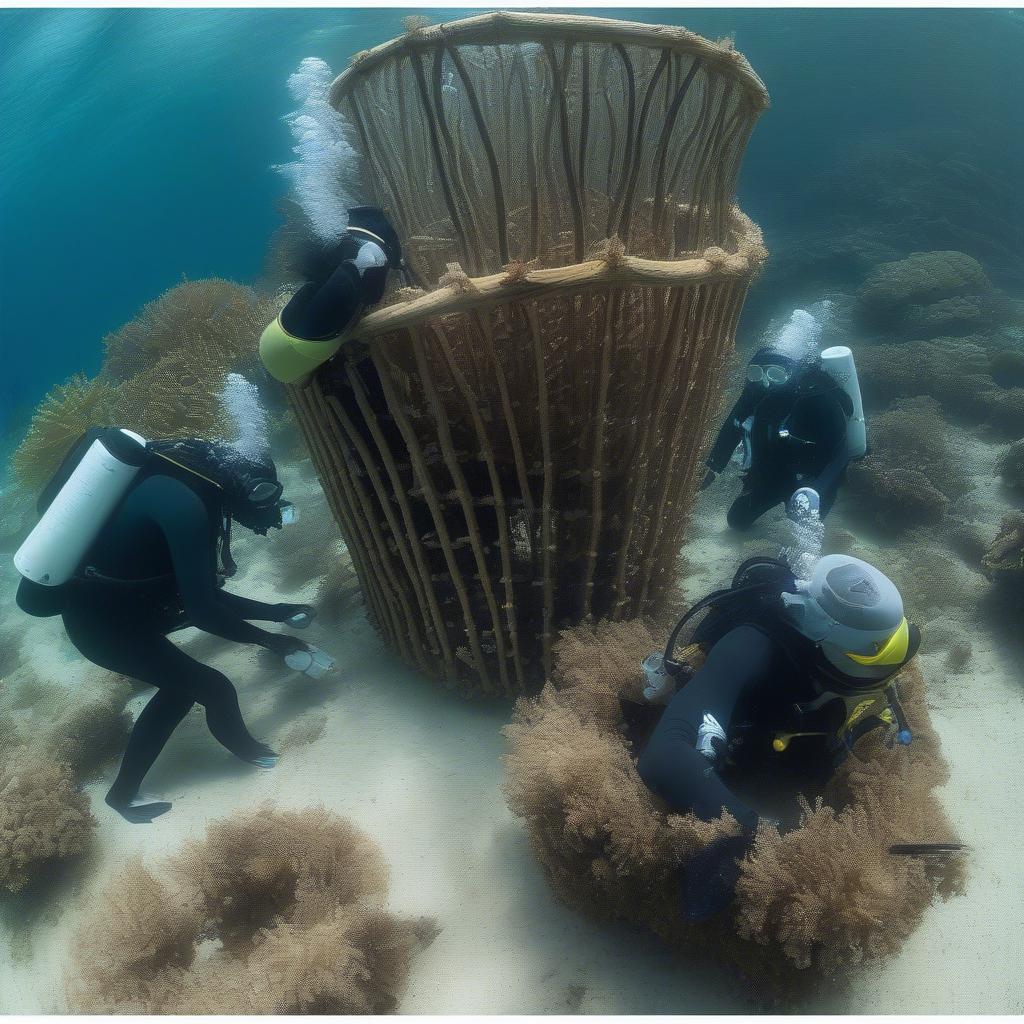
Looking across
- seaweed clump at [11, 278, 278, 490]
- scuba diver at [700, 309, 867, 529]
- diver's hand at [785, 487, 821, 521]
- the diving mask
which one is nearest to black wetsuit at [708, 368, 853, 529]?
scuba diver at [700, 309, 867, 529]

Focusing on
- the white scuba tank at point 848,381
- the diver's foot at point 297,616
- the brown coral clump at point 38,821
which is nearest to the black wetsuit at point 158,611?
the brown coral clump at point 38,821

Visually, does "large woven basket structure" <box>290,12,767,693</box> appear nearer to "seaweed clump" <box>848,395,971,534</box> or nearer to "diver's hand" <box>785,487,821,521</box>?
"diver's hand" <box>785,487,821,521</box>

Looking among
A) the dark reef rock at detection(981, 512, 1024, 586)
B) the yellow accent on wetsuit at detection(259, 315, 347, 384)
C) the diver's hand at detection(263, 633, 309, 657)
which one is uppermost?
the yellow accent on wetsuit at detection(259, 315, 347, 384)

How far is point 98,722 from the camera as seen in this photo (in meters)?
3.91

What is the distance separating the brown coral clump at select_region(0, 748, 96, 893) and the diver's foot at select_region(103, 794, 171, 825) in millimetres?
143

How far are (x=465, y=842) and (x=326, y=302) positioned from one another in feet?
8.07

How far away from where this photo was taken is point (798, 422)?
4.29m

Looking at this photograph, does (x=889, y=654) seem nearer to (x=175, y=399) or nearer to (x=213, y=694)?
(x=213, y=694)

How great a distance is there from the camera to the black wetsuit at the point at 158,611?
288 cm

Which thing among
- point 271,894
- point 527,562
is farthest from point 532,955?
point 527,562

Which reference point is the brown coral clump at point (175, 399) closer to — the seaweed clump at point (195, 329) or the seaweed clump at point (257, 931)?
the seaweed clump at point (195, 329)

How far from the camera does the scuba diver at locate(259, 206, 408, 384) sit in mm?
2295

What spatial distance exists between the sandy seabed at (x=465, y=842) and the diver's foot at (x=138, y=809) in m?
0.06

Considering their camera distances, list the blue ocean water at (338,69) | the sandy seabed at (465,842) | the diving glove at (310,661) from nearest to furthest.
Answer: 1. the sandy seabed at (465,842)
2. the diving glove at (310,661)
3. the blue ocean water at (338,69)
